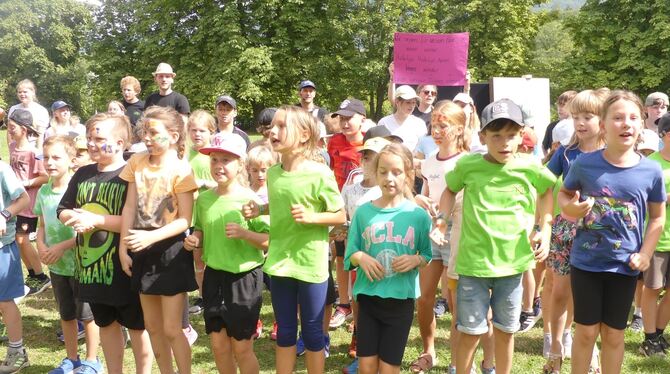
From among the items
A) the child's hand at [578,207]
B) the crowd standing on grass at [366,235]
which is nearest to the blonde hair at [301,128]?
the crowd standing on grass at [366,235]

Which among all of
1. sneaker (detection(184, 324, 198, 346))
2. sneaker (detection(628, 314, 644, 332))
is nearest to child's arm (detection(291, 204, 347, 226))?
sneaker (detection(184, 324, 198, 346))

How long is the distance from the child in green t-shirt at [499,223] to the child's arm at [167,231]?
1.72m

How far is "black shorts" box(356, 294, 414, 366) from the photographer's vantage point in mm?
3529

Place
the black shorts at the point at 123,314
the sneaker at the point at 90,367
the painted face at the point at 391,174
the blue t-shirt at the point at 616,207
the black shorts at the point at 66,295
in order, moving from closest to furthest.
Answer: the blue t-shirt at the point at 616,207 < the painted face at the point at 391,174 < the black shorts at the point at 123,314 < the sneaker at the point at 90,367 < the black shorts at the point at 66,295

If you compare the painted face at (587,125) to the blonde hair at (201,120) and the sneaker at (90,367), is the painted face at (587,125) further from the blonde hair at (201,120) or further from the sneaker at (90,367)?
the sneaker at (90,367)

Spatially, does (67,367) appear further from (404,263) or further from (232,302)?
(404,263)

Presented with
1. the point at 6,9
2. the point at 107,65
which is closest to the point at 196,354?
the point at 107,65

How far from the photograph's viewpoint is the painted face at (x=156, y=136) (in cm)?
373

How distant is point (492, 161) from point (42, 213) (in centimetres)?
345

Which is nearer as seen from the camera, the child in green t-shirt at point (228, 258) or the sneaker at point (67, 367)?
the child in green t-shirt at point (228, 258)

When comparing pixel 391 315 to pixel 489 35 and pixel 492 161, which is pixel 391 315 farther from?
pixel 489 35

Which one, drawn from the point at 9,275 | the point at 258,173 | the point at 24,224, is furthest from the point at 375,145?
the point at 24,224

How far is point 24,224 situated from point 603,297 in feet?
19.9

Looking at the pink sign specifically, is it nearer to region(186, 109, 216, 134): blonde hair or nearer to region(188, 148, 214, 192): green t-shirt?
region(186, 109, 216, 134): blonde hair
